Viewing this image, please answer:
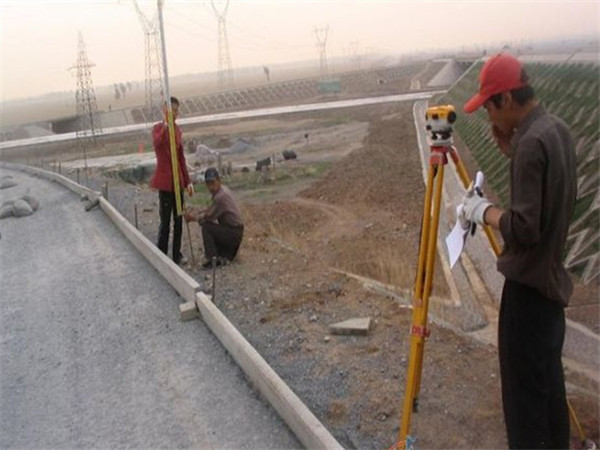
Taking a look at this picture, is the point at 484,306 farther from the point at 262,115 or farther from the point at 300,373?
the point at 262,115

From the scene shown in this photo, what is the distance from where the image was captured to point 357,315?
6.45 meters

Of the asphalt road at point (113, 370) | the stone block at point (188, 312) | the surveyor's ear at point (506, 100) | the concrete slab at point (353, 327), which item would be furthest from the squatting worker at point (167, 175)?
the surveyor's ear at point (506, 100)

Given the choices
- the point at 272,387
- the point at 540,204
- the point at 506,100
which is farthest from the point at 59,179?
the point at 540,204

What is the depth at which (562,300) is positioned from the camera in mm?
2709

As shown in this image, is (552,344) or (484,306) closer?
(552,344)

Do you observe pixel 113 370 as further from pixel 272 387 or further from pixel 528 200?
pixel 528 200

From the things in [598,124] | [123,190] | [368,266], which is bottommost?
[368,266]

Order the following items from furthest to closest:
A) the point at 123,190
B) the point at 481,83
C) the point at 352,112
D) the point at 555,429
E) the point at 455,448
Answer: the point at 352,112
the point at 123,190
the point at 455,448
the point at 555,429
the point at 481,83

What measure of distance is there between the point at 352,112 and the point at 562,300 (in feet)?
144

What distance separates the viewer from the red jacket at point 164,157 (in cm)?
792

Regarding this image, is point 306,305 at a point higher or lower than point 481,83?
lower

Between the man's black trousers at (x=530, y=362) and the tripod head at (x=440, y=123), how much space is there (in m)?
0.74

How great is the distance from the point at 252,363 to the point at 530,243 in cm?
298

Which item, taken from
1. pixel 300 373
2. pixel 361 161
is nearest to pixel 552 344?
pixel 300 373
